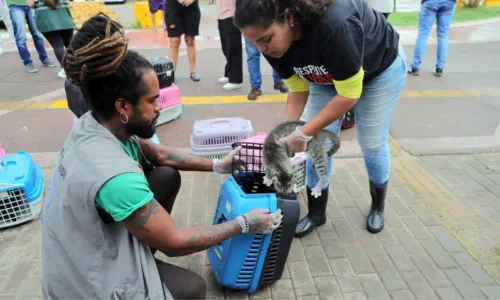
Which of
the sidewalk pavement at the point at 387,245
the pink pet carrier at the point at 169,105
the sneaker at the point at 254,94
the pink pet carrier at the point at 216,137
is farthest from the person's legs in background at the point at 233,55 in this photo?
the sidewalk pavement at the point at 387,245

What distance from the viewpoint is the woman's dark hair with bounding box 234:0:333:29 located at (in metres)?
1.72

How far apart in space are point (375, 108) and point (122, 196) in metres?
1.70

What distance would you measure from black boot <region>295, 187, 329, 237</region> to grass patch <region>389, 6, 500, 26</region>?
432 inches

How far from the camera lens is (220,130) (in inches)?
143

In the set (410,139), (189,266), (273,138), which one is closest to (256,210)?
(273,138)

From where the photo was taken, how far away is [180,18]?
5875 mm

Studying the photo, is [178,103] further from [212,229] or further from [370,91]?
[212,229]

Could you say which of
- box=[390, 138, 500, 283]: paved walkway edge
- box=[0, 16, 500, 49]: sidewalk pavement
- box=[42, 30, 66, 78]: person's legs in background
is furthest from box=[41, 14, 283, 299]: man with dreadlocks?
box=[0, 16, 500, 49]: sidewalk pavement

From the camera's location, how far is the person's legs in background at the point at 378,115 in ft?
7.84

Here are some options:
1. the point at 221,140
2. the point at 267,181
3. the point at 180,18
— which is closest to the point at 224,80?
the point at 180,18

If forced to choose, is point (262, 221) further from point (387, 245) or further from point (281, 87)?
point (281, 87)

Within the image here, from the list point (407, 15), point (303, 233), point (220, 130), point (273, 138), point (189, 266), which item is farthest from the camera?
point (407, 15)

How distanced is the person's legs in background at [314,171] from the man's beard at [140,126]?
1.22 metres

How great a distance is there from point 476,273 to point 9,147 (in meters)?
4.64
